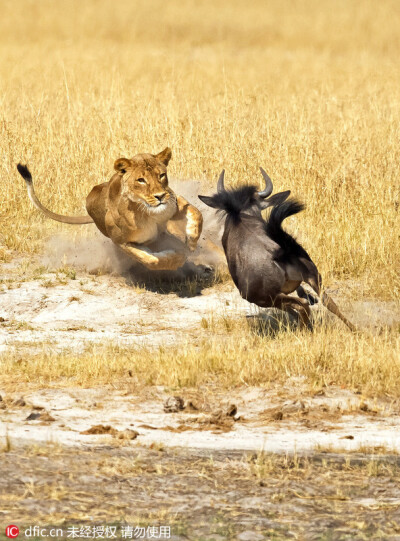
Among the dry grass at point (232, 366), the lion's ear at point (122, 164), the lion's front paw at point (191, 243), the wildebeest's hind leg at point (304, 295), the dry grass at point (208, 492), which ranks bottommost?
the dry grass at point (232, 366)

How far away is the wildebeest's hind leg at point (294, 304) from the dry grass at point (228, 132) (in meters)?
1.50

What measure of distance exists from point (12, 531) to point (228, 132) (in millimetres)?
8797

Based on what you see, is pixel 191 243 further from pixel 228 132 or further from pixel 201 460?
pixel 201 460

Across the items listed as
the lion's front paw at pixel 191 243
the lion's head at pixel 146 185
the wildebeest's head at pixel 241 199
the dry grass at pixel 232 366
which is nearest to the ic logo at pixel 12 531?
the dry grass at pixel 232 366

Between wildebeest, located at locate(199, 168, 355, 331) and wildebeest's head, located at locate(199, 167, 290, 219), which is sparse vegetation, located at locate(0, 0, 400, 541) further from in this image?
wildebeest's head, located at locate(199, 167, 290, 219)

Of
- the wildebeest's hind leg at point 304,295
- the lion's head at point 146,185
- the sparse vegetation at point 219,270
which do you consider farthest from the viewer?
the lion's head at point 146,185

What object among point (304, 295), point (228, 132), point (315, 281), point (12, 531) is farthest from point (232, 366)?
point (228, 132)

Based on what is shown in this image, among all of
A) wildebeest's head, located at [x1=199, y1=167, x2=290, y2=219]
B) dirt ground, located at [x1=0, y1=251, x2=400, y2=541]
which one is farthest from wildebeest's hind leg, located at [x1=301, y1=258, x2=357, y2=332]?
dirt ground, located at [x1=0, y1=251, x2=400, y2=541]

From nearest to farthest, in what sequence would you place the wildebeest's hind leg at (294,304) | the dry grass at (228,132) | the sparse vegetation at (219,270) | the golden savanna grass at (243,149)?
the sparse vegetation at (219,270) → the golden savanna grass at (243,149) → the wildebeest's hind leg at (294,304) → the dry grass at (228,132)

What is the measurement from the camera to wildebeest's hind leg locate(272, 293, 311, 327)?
306 inches

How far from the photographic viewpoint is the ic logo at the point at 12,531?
4.14m

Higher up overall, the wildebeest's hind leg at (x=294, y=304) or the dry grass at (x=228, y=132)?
the dry grass at (x=228, y=132)

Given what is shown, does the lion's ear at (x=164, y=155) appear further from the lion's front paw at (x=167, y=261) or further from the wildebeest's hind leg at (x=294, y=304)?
the wildebeest's hind leg at (x=294, y=304)

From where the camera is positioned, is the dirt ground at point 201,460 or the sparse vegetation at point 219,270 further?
the sparse vegetation at point 219,270
